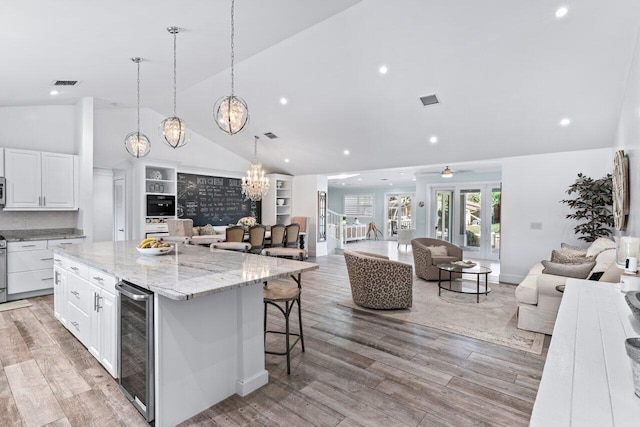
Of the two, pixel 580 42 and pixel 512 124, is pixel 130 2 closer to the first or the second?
pixel 580 42

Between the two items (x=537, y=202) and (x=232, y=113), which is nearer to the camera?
(x=232, y=113)

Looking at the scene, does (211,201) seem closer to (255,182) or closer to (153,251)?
(255,182)

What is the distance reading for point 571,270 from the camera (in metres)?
3.65

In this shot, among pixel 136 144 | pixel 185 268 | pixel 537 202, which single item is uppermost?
pixel 136 144

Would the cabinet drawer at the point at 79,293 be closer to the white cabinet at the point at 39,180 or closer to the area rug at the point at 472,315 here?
the white cabinet at the point at 39,180

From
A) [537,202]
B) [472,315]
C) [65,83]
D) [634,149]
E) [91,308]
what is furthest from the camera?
[537,202]

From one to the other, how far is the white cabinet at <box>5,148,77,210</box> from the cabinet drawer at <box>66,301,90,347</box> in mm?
2751

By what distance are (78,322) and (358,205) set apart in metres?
13.7

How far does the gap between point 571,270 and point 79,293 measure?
5.11 metres

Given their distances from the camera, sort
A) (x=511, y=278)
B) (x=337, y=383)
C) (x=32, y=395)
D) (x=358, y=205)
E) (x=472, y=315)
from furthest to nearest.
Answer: (x=358, y=205) < (x=511, y=278) < (x=472, y=315) < (x=337, y=383) < (x=32, y=395)

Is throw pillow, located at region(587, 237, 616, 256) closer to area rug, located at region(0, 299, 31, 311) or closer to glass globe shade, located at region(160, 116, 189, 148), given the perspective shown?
glass globe shade, located at region(160, 116, 189, 148)

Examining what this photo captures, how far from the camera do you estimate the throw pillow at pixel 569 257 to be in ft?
14.1

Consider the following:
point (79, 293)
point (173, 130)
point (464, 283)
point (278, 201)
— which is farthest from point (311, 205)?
point (79, 293)

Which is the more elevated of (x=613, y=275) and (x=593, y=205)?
(x=593, y=205)
